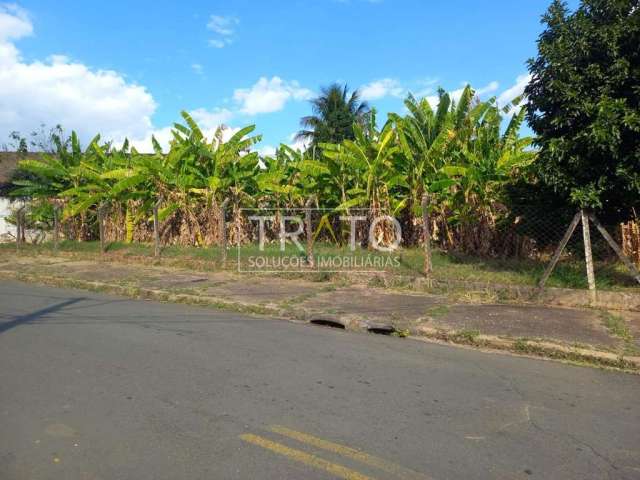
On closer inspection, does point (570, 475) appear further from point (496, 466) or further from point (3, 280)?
point (3, 280)

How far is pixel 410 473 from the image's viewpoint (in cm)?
337

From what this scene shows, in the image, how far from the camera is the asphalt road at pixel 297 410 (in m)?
3.48

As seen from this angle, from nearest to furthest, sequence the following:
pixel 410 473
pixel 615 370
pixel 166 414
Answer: pixel 410 473, pixel 166 414, pixel 615 370

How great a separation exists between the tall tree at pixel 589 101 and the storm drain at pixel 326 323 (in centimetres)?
392

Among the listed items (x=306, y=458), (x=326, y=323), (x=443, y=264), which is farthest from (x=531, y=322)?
(x=306, y=458)

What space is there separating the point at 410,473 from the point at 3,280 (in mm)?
13034

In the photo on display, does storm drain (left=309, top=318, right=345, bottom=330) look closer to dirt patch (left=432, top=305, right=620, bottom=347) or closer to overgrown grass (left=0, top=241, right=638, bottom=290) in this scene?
dirt patch (left=432, top=305, right=620, bottom=347)

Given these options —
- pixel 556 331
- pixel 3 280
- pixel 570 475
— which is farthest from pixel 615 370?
pixel 3 280

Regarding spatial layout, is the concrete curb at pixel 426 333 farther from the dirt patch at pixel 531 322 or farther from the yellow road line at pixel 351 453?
the yellow road line at pixel 351 453

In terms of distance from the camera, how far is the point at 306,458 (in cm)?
354

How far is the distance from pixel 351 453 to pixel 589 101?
657cm

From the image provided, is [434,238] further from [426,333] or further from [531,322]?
[426,333]

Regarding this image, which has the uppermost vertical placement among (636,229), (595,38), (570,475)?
(595,38)

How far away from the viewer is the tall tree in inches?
297
